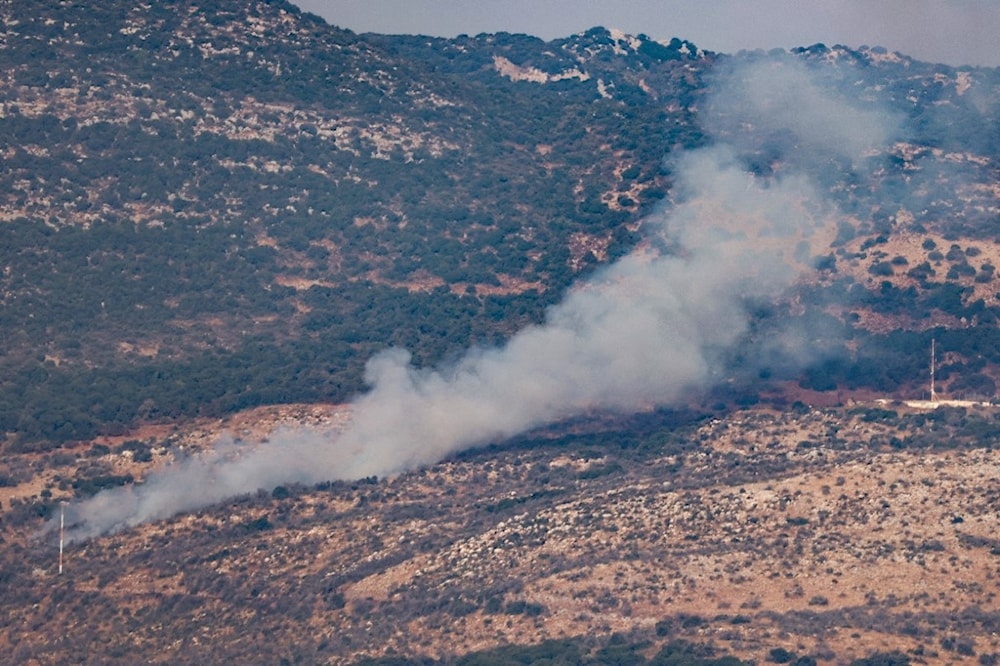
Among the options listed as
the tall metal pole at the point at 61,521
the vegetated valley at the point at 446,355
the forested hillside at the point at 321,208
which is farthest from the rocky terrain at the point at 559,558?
the forested hillside at the point at 321,208

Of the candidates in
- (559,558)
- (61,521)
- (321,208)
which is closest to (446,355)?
(321,208)

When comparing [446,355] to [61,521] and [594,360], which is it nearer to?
[594,360]

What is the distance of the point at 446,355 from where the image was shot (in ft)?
403

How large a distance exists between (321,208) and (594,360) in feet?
97.7

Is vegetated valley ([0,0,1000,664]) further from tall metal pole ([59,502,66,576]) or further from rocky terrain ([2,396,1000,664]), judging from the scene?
tall metal pole ([59,502,66,576])

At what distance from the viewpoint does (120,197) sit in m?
136

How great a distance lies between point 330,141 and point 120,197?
18.2 m

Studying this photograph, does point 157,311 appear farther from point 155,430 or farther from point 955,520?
point 955,520

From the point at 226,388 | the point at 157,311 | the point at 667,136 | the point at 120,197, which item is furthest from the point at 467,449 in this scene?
the point at 667,136

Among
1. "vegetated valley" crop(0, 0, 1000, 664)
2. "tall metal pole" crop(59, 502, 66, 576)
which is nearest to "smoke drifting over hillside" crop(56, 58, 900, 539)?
"tall metal pole" crop(59, 502, 66, 576)

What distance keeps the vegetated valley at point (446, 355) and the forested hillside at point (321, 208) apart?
269mm

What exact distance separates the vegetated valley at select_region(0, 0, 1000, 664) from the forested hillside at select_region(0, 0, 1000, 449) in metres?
0.27

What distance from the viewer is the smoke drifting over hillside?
109 m

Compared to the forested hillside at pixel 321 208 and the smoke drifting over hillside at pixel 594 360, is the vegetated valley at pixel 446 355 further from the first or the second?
the smoke drifting over hillside at pixel 594 360
